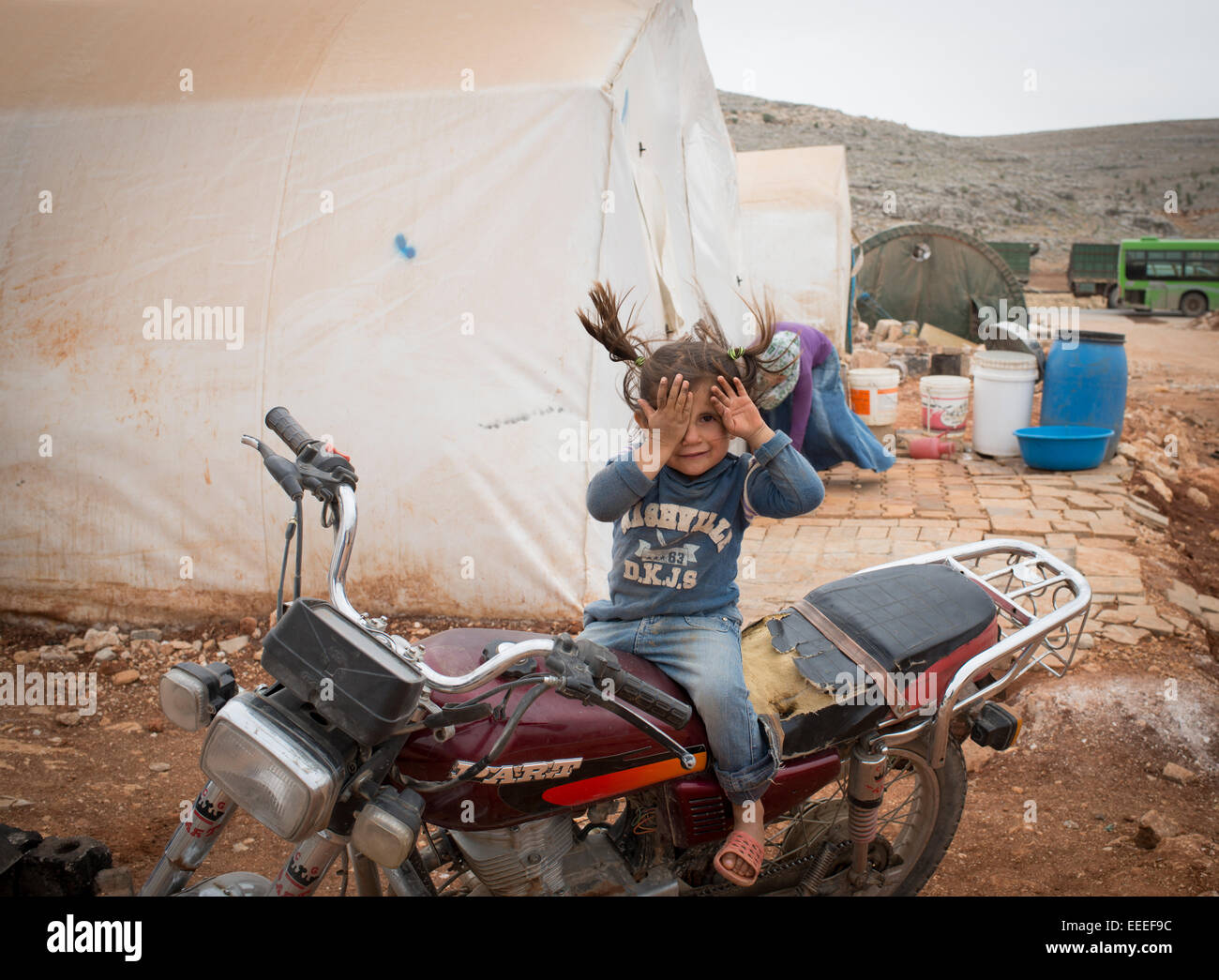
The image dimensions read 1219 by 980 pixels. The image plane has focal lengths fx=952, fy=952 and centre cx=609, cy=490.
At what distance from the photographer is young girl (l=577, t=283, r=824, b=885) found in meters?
2.16

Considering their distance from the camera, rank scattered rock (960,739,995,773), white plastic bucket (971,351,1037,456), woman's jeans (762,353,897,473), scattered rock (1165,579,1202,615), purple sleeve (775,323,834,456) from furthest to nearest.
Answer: white plastic bucket (971,351,1037,456)
woman's jeans (762,353,897,473)
purple sleeve (775,323,834,456)
scattered rock (1165,579,1202,615)
scattered rock (960,739,995,773)

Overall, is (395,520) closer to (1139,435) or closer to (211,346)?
(211,346)

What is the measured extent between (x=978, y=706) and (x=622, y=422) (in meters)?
2.78

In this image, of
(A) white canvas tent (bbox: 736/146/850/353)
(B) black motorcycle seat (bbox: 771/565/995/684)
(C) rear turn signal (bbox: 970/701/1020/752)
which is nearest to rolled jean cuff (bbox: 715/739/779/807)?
(B) black motorcycle seat (bbox: 771/565/995/684)

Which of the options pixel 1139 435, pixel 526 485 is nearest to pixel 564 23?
pixel 526 485

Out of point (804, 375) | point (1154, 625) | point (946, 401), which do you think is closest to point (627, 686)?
point (1154, 625)

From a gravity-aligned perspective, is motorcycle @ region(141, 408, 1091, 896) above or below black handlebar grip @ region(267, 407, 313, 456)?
below

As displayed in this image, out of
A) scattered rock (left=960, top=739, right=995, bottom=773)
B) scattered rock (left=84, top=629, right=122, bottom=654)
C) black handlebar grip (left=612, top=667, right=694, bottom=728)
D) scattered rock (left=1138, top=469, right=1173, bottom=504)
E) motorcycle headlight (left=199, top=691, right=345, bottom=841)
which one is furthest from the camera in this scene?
scattered rock (left=1138, top=469, right=1173, bottom=504)

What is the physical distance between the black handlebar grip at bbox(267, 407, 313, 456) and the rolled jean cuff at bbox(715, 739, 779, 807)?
1163mm

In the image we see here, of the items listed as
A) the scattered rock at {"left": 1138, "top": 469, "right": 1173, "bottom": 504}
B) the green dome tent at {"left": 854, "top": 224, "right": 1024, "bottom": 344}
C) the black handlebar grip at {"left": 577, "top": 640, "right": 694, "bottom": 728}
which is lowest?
the scattered rock at {"left": 1138, "top": 469, "right": 1173, "bottom": 504}

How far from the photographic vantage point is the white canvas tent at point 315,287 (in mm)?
4770

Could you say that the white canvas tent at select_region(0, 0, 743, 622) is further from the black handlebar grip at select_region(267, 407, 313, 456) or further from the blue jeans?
the black handlebar grip at select_region(267, 407, 313, 456)

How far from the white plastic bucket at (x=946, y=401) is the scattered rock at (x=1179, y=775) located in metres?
5.69
